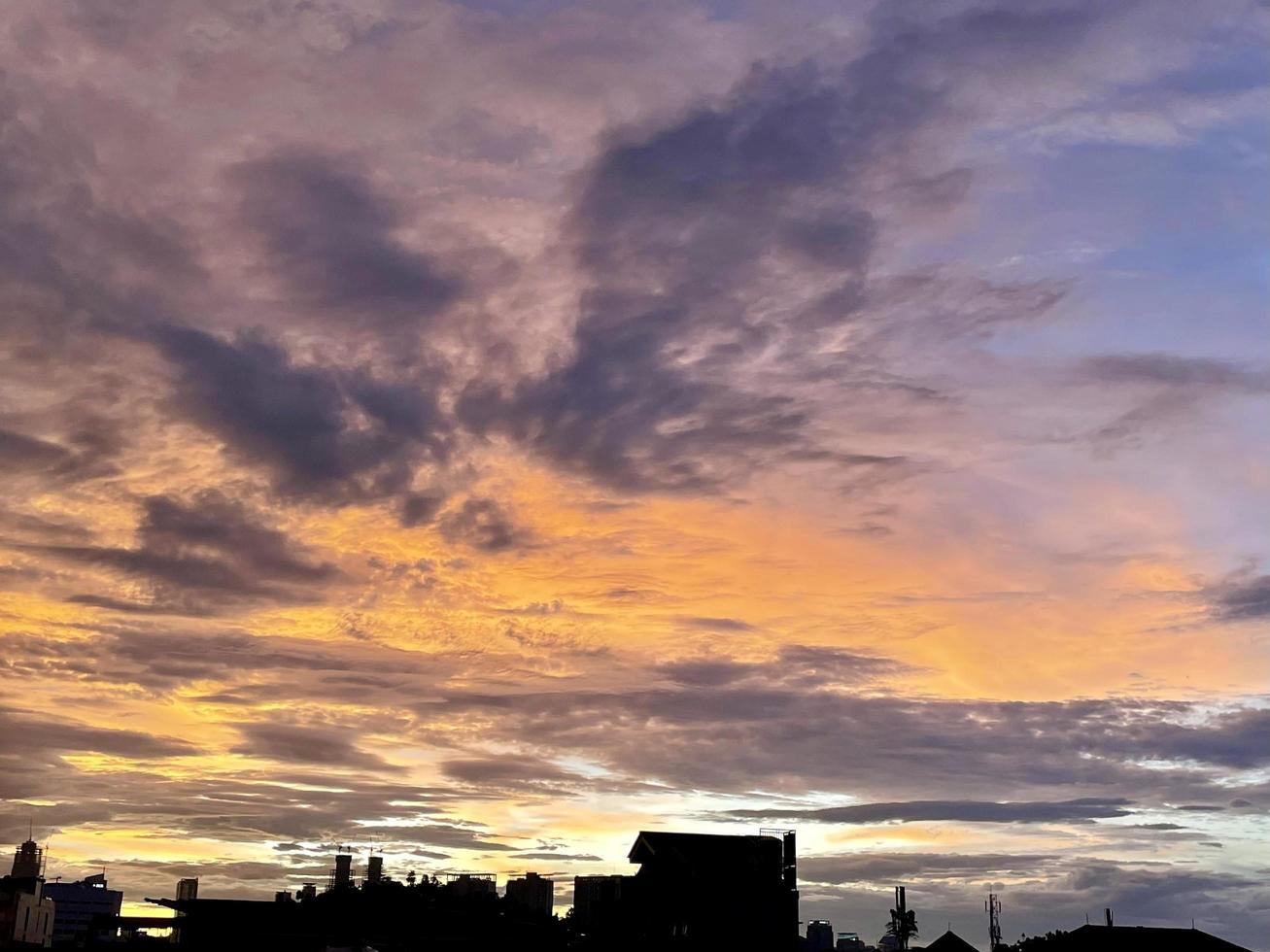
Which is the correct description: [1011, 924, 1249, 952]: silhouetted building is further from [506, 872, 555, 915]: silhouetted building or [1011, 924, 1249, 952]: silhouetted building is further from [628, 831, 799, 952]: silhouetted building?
[506, 872, 555, 915]: silhouetted building

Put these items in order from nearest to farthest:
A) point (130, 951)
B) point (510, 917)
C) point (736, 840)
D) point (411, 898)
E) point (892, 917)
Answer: point (130, 951)
point (510, 917)
point (411, 898)
point (736, 840)
point (892, 917)

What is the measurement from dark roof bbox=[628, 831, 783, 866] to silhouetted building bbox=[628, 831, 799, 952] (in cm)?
7

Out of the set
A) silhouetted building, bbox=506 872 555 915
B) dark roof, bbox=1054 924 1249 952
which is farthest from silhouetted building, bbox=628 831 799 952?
silhouetted building, bbox=506 872 555 915

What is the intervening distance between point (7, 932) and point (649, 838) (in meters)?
74.1

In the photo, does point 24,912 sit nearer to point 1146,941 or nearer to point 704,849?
point 704,849

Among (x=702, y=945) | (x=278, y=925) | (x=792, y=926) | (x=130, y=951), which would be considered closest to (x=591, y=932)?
(x=702, y=945)

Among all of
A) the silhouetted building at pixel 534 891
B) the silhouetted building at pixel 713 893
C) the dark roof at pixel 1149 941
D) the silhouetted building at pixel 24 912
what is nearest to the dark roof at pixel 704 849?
the silhouetted building at pixel 713 893

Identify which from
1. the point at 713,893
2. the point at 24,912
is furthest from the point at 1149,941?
the point at 24,912

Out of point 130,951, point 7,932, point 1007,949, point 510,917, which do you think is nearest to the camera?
point 130,951

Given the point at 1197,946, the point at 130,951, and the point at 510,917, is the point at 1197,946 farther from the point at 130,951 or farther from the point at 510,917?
the point at 130,951

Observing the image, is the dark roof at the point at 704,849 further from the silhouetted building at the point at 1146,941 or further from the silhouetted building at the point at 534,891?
the silhouetted building at the point at 534,891

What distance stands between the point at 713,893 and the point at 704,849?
3814 millimetres

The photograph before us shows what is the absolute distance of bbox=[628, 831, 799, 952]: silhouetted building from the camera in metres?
101

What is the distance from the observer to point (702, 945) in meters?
98.8
